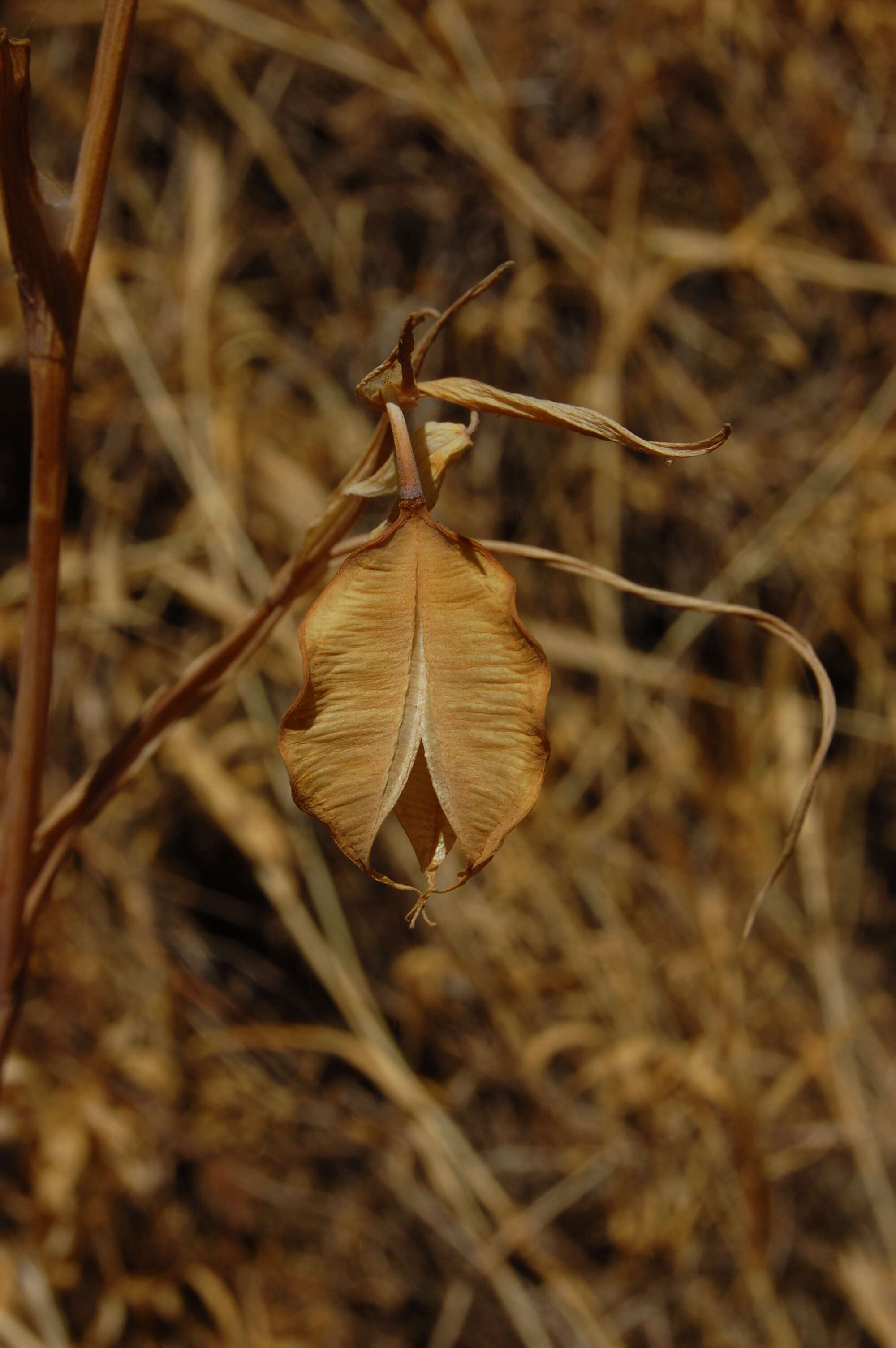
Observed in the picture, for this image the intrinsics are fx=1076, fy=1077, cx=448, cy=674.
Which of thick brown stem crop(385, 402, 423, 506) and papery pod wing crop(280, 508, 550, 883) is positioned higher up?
thick brown stem crop(385, 402, 423, 506)

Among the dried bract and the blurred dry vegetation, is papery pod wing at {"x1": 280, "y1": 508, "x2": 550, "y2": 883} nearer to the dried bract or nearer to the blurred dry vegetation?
the dried bract

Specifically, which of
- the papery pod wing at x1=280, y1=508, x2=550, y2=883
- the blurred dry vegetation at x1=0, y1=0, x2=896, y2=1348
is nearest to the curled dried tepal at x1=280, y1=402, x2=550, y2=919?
the papery pod wing at x1=280, y1=508, x2=550, y2=883

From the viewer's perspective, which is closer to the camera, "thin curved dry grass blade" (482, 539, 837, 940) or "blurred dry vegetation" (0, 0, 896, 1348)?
"thin curved dry grass blade" (482, 539, 837, 940)

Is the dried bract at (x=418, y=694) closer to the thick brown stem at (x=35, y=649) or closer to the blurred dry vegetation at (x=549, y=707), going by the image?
the thick brown stem at (x=35, y=649)

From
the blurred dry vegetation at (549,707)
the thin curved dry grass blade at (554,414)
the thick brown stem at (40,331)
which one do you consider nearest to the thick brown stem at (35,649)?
the thick brown stem at (40,331)

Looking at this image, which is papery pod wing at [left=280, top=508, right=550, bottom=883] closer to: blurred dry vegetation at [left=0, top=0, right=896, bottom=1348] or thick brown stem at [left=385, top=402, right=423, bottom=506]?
thick brown stem at [left=385, top=402, right=423, bottom=506]

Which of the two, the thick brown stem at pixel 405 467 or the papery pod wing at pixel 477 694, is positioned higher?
the thick brown stem at pixel 405 467
